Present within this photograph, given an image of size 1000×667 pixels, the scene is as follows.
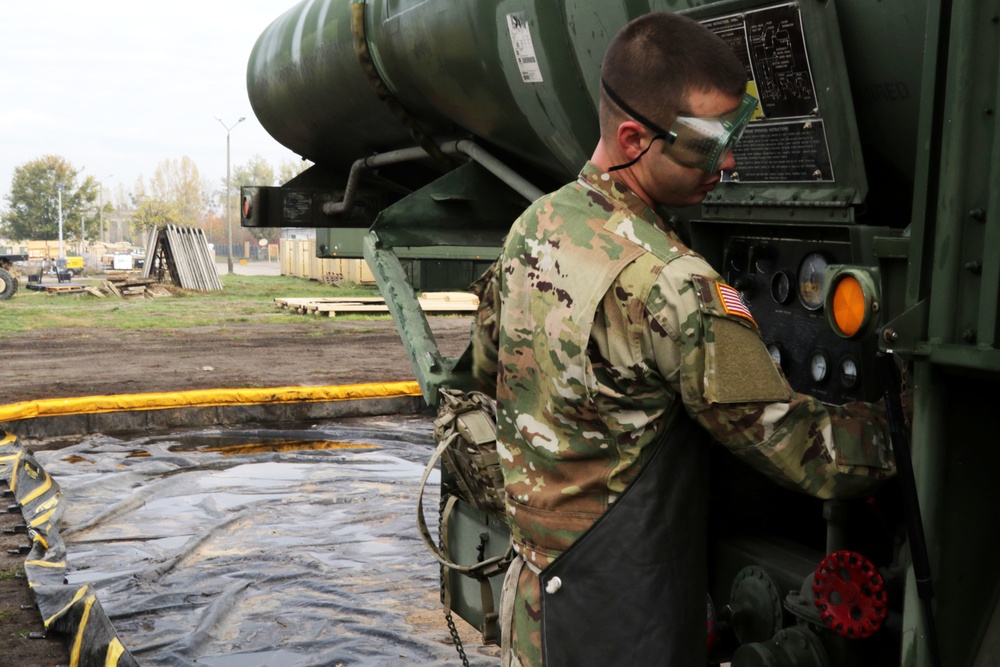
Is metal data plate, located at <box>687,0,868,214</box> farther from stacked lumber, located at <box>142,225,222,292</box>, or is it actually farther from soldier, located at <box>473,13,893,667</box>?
stacked lumber, located at <box>142,225,222,292</box>

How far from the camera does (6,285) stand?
23.3 meters

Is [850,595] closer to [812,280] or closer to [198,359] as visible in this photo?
[812,280]

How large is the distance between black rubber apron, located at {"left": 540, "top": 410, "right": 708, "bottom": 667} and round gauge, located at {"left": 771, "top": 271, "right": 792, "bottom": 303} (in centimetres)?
60

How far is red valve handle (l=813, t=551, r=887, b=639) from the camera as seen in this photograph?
1.96 meters

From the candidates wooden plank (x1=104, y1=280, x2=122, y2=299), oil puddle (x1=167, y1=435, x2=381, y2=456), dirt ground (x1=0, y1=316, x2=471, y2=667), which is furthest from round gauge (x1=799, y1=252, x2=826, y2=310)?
wooden plank (x1=104, y1=280, x2=122, y2=299)

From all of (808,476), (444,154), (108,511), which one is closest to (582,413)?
(808,476)

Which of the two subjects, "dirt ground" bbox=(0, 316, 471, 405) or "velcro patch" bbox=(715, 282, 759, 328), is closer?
"velcro patch" bbox=(715, 282, 759, 328)

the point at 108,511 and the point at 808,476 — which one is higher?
the point at 808,476

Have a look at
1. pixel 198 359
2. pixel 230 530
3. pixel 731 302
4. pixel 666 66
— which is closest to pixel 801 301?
pixel 731 302

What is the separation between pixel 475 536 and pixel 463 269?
47.5 ft

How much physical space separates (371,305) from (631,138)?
1837 cm

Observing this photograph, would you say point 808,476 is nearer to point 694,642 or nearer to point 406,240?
point 694,642

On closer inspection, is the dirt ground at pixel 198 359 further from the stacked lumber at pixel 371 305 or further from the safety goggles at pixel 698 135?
the safety goggles at pixel 698 135

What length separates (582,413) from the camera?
77.2 inches
